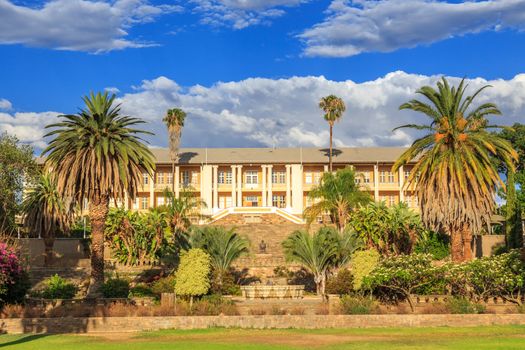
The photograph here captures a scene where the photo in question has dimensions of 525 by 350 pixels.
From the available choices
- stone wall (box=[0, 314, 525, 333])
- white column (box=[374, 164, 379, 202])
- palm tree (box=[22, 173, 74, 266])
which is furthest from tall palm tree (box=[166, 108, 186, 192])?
stone wall (box=[0, 314, 525, 333])

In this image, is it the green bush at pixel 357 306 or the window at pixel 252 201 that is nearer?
the green bush at pixel 357 306

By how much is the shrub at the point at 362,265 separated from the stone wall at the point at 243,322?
6.56 metres

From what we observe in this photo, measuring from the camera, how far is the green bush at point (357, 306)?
115 ft

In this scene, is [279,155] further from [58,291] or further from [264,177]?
[58,291]

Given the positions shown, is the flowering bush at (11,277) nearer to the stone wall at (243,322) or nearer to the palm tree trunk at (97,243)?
the stone wall at (243,322)

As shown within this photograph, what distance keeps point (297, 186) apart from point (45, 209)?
41644 millimetres

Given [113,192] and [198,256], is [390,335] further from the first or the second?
[113,192]

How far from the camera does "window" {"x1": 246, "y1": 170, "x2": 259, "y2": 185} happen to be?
93812 mm

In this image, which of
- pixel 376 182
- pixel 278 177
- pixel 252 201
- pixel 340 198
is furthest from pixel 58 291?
pixel 376 182

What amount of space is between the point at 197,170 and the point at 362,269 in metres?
54.9

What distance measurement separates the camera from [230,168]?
94000 millimetres

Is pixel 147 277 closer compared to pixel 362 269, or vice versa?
pixel 362 269

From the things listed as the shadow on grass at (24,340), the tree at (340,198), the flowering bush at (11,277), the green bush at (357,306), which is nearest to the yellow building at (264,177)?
the tree at (340,198)

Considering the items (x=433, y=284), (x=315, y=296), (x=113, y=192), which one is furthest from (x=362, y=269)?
(x=113, y=192)
